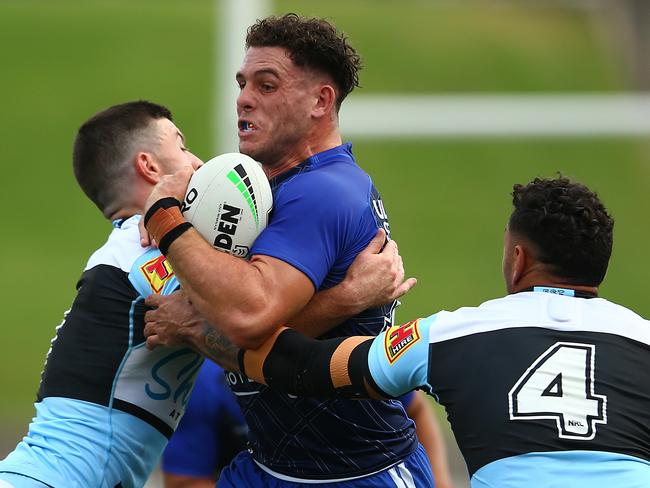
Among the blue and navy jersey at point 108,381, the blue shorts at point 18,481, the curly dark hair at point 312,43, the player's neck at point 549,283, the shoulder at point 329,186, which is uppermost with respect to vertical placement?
the curly dark hair at point 312,43

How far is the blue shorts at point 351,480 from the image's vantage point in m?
4.78

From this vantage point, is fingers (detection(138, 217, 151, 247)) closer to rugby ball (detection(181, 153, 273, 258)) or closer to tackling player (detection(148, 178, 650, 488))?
rugby ball (detection(181, 153, 273, 258))

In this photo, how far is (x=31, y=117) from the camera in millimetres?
27141

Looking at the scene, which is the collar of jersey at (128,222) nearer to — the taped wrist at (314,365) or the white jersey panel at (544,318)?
the taped wrist at (314,365)

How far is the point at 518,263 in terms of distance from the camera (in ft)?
13.9

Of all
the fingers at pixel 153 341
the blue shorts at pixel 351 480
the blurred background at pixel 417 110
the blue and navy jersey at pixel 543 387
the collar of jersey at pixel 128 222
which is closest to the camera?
the blue and navy jersey at pixel 543 387

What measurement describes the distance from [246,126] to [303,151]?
0.25 m

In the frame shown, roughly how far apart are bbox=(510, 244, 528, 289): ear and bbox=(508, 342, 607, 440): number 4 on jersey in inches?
16.5

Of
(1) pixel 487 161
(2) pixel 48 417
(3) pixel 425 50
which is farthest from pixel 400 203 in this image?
(2) pixel 48 417

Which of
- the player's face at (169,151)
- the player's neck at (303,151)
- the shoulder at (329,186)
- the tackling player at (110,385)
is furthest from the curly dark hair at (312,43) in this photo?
the tackling player at (110,385)

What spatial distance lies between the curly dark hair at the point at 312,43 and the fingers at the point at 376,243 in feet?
2.13

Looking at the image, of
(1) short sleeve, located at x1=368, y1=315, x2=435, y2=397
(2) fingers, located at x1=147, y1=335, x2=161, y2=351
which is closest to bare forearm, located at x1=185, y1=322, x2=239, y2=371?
(2) fingers, located at x1=147, y1=335, x2=161, y2=351

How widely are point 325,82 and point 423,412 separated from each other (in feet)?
6.75

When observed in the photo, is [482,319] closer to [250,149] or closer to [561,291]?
[561,291]
